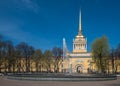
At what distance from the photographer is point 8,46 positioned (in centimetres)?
8081

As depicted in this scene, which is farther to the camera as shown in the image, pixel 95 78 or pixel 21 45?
pixel 21 45

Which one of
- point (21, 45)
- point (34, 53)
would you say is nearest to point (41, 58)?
point (34, 53)

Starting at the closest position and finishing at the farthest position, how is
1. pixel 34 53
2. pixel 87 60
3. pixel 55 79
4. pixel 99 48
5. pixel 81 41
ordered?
pixel 55 79 < pixel 99 48 < pixel 34 53 < pixel 87 60 < pixel 81 41

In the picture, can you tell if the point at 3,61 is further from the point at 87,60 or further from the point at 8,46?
the point at 87,60

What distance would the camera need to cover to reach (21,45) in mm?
87812

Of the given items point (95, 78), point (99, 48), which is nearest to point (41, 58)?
point (99, 48)

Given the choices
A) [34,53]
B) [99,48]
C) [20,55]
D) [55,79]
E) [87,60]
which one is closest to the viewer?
[55,79]

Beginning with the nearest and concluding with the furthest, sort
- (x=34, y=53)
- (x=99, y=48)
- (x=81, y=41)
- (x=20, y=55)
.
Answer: (x=99, y=48) < (x=20, y=55) < (x=34, y=53) < (x=81, y=41)

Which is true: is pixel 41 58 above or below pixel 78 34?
below

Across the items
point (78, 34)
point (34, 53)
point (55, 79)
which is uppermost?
point (78, 34)

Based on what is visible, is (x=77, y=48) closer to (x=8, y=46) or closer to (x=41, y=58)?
(x=41, y=58)

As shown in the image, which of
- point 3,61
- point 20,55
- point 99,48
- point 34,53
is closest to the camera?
point 99,48

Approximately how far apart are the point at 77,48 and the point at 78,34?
7.88 m

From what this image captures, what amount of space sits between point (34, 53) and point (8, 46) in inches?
553
